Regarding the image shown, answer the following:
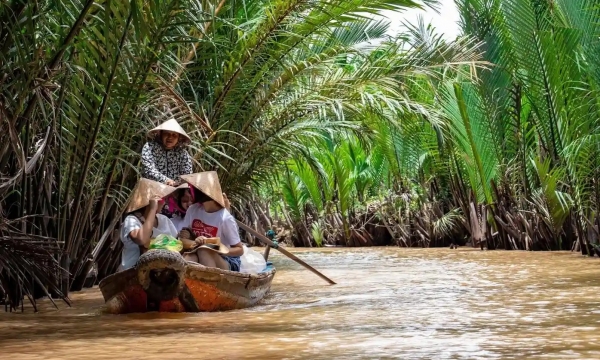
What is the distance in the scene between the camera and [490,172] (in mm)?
14047

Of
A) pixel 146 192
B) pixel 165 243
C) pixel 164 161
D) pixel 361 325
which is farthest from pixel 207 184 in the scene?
pixel 361 325

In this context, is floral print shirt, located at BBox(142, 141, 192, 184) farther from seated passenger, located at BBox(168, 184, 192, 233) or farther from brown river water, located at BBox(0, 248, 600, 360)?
brown river water, located at BBox(0, 248, 600, 360)

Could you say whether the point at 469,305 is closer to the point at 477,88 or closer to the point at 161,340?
the point at 161,340

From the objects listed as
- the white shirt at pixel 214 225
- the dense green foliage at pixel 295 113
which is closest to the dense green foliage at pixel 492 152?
the dense green foliage at pixel 295 113

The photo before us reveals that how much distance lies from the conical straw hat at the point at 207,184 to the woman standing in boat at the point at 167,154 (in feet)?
2.23

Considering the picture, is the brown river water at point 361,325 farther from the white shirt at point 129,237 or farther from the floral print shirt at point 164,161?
the floral print shirt at point 164,161

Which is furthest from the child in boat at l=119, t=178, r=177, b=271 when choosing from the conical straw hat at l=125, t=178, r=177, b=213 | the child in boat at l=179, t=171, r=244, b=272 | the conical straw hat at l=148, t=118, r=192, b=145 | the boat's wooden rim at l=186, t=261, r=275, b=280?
the conical straw hat at l=148, t=118, r=192, b=145

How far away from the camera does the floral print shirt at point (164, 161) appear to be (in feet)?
24.7

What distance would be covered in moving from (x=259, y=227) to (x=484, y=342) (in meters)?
13.7

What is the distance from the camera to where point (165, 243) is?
20.7ft

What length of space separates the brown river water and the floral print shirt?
3.70ft

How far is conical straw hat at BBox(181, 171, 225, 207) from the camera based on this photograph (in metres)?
6.75

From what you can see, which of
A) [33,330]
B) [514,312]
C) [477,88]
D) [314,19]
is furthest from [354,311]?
[477,88]

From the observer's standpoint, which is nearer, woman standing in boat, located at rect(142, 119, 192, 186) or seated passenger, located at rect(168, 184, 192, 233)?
seated passenger, located at rect(168, 184, 192, 233)
